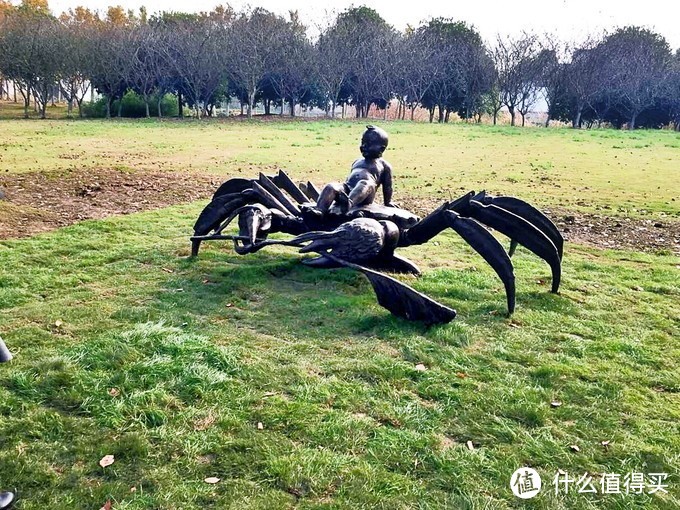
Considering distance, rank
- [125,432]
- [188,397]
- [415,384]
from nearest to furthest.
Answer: [125,432], [188,397], [415,384]

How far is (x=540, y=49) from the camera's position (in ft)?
161

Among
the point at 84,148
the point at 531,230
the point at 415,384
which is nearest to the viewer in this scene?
the point at 415,384

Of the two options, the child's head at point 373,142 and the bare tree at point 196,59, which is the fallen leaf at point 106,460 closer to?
the child's head at point 373,142

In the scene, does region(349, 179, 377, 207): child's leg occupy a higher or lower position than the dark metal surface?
higher

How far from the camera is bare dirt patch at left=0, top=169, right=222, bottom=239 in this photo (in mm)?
8844

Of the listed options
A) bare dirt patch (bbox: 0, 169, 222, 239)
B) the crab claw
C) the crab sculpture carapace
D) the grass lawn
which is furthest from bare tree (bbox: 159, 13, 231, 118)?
the crab claw

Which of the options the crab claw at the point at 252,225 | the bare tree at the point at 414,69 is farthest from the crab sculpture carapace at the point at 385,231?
the bare tree at the point at 414,69

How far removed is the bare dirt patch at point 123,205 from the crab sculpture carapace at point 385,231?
11.6ft

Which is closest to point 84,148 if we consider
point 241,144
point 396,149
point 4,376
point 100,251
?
point 241,144

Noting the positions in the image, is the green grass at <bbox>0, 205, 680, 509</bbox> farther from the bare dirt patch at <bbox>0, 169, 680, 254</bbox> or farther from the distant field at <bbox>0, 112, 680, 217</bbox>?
the distant field at <bbox>0, 112, 680, 217</bbox>

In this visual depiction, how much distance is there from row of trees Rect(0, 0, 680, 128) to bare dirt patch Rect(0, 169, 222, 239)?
2852cm

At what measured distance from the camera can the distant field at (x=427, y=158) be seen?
13.1 metres

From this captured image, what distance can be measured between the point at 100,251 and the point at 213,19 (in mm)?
43910

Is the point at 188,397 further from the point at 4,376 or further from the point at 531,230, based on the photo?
the point at 531,230
